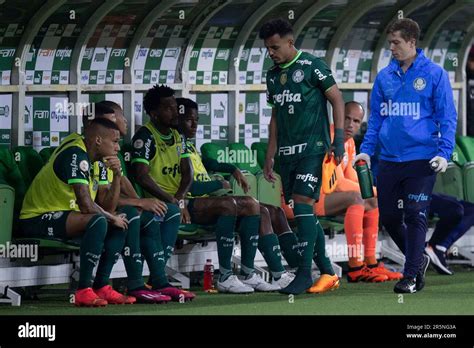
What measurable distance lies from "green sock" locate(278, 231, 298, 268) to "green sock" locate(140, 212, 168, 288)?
52.9 inches

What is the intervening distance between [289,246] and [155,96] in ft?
4.94

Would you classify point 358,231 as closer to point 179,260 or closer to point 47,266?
point 179,260

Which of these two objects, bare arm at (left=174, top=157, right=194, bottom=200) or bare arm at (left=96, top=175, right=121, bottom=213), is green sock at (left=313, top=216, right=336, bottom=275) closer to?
bare arm at (left=174, top=157, right=194, bottom=200)

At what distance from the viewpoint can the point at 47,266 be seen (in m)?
11.5

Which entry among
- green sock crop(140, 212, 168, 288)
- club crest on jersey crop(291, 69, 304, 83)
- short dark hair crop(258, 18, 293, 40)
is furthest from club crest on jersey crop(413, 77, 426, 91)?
green sock crop(140, 212, 168, 288)

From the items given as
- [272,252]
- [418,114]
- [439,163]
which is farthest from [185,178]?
[439,163]

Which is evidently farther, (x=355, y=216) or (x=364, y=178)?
(x=355, y=216)

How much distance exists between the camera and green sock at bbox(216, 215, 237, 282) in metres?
11.9

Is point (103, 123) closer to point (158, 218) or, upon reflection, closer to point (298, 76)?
point (158, 218)

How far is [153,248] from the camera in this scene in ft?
37.0

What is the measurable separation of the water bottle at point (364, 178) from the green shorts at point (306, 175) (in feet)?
1.68

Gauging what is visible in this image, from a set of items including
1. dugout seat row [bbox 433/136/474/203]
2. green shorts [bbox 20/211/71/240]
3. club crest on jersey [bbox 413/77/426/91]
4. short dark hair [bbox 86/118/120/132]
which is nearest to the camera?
green shorts [bbox 20/211/71/240]

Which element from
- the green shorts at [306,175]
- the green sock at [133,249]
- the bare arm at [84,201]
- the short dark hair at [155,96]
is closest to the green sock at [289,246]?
the green shorts at [306,175]

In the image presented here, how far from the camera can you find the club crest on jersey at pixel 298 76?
1141 cm
